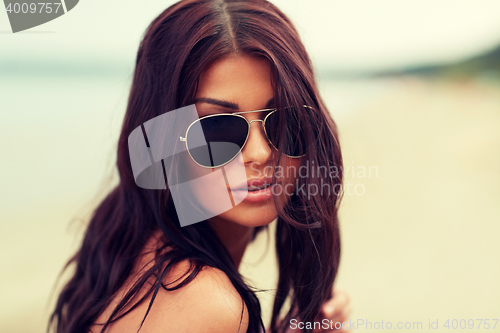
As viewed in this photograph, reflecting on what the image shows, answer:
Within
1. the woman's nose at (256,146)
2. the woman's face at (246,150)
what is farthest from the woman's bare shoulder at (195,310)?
the woman's nose at (256,146)

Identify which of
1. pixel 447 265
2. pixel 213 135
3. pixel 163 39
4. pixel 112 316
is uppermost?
pixel 163 39

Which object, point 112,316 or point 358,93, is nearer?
point 112,316

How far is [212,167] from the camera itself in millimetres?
1234

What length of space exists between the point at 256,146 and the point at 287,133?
5.0 inches

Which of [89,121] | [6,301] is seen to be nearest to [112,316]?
[6,301]

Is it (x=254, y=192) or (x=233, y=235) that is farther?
(x=233, y=235)

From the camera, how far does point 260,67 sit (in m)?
1.20

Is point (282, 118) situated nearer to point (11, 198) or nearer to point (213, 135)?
point (213, 135)

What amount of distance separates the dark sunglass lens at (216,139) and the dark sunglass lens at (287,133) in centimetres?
9

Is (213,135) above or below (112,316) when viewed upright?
above

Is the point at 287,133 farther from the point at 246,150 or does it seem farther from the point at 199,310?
the point at 199,310

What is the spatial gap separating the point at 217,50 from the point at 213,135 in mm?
287
